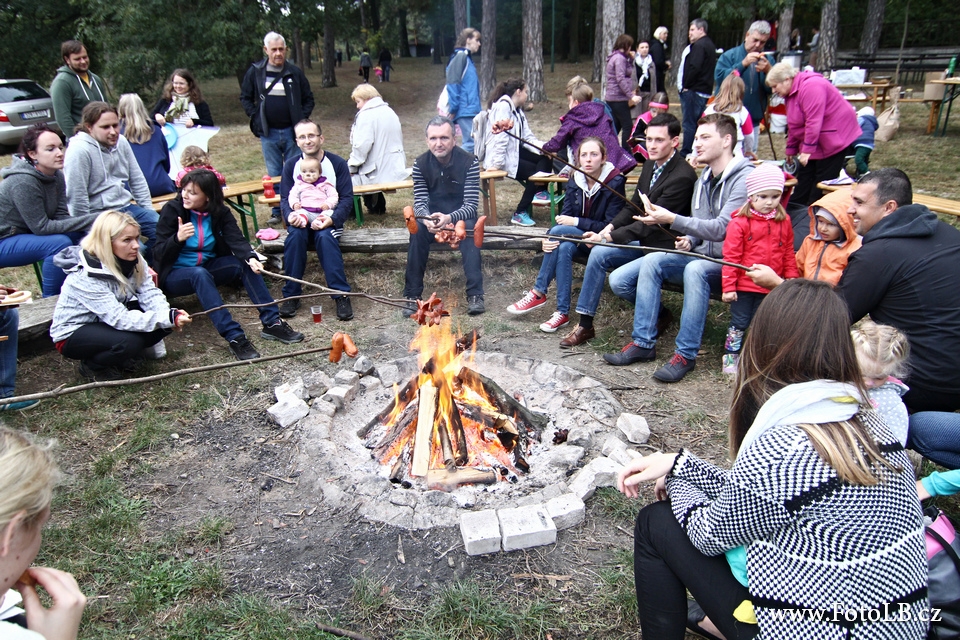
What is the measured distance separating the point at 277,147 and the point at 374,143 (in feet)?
4.10

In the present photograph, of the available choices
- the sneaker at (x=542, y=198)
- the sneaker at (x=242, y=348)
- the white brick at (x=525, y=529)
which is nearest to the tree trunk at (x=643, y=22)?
the sneaker at (x=542, y=198)

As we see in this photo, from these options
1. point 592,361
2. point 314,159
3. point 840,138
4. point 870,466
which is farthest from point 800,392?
point 840,138

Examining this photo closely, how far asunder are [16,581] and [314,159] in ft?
15.2

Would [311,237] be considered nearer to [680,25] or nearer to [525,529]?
[525,529]

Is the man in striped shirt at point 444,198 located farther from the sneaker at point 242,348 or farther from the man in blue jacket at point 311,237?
the sneaker at point 242,348

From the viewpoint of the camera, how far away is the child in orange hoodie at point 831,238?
3756 millimetres

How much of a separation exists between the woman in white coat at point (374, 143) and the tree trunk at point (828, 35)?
44.4 ft

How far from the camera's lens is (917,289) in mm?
3068

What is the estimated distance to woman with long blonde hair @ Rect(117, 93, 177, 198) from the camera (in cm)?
613

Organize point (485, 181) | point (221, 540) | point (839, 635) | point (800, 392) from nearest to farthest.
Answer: point (839, 635) < point (800, 392) < point (221, 540) < point (485, 181)

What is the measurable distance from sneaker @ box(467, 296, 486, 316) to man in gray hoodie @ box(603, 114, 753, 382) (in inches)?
48.2

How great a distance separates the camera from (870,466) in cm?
165

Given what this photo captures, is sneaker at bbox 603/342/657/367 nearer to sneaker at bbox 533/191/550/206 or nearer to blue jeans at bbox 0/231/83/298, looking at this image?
sneaker at bbox 533/191/550/206

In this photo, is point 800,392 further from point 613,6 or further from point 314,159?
point 613,6
